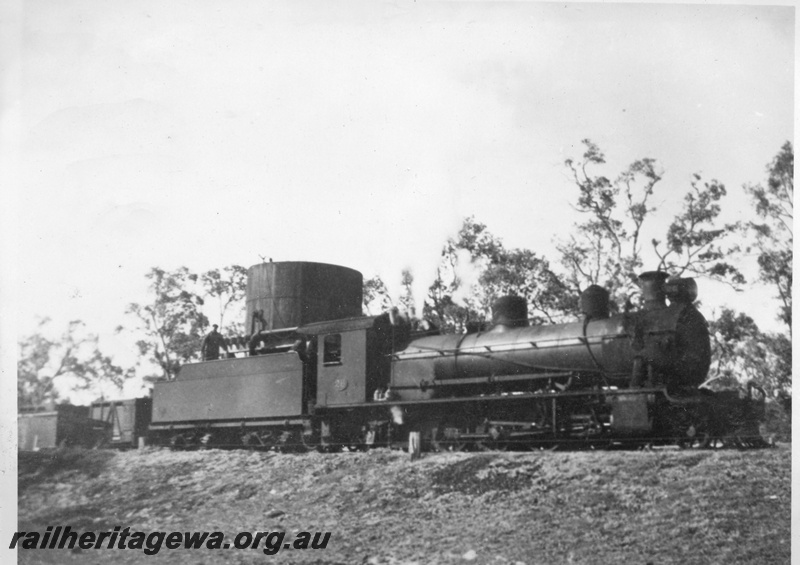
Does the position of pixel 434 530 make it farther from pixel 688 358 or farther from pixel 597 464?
pixel 688 358

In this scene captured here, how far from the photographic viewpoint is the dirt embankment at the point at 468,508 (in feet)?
25.7

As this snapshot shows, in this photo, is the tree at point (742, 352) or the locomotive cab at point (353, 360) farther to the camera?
the tree at point (742, 352)

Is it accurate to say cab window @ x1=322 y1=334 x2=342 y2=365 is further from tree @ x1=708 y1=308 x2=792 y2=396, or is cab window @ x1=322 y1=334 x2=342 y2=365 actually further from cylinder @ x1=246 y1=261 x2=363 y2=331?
tree @ x1=708 y1=308 x2=792 y2=396

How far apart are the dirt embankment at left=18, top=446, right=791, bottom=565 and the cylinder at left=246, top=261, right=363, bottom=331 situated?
17.3ft

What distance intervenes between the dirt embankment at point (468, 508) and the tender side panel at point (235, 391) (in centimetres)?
252

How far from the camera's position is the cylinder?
1717cm

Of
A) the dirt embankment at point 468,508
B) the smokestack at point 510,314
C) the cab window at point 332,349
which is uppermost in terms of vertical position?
the smokestack at point 510,314

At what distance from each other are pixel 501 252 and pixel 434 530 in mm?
18717

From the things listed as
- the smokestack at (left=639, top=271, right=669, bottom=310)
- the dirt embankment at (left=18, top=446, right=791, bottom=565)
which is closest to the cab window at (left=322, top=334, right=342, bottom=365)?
the dirt embankment at (left=18, top=446, right=791, bottom=565)

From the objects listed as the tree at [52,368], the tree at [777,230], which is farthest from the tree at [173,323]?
the tree at [777,230]

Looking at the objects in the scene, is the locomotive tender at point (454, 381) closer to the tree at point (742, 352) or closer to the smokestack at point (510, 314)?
the smokestack at point (510, 314)

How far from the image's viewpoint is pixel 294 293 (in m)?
17.2

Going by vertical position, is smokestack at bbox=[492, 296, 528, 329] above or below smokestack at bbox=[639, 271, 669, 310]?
below

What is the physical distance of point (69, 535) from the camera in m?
8.88
